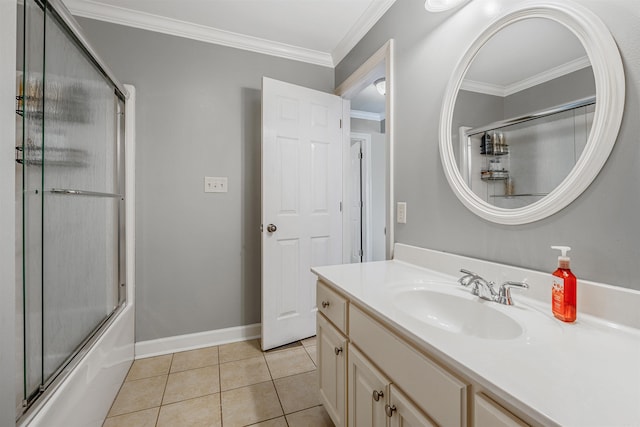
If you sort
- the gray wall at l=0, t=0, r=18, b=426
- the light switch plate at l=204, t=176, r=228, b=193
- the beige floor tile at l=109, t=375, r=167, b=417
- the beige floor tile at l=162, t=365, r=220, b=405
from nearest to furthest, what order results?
the gray wall at l=0, t=0, r=18, b=426
the beige floor tile at l=109, t=375, r=167, b=417
the beige floor tile at l=162, t=365, r=220, b=405
the light switch plate at l=204, t=176, r=228, b=193

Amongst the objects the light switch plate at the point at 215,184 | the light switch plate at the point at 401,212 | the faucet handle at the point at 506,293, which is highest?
the light switch plate at the point at 215,184

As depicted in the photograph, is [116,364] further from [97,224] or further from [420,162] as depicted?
[420,162]

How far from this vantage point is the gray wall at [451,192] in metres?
0.74

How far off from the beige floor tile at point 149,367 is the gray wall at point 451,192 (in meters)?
1.76

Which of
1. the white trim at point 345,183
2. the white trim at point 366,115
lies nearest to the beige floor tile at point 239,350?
the white trim at point 345,183

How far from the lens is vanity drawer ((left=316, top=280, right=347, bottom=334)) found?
111 centimetres

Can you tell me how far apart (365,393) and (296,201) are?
1437 mm

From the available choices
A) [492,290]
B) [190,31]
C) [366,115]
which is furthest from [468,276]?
[366,115]

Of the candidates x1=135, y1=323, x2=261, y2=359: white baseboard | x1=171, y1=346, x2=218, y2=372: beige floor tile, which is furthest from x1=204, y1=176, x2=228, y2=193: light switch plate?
x1=171, y1=346, x2=218, y2=372: beige floor tile

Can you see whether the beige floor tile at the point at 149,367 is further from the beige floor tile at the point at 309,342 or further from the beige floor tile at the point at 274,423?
the beige floor tile at the point at 309,342

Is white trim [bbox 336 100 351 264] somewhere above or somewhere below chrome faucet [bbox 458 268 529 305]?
above

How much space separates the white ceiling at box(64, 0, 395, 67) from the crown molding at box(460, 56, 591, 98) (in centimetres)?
92

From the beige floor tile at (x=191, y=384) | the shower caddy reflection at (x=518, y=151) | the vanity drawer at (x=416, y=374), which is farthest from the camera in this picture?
the beige floor tile at (x=191, y=384)

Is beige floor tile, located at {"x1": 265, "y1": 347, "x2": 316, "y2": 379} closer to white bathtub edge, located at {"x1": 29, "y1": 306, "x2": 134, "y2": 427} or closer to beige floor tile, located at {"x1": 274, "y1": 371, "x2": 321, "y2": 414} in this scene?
beige floor tile, located at {"x1": 274, "y1": 371, "x2": 321, "y2": 414}
